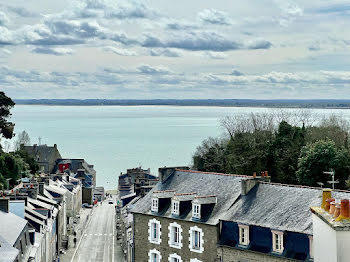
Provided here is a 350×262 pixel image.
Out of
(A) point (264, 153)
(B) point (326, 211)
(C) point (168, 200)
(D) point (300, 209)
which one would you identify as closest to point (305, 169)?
(A) point (264, 153)

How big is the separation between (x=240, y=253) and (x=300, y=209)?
389 cm

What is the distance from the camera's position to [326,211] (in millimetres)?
10727

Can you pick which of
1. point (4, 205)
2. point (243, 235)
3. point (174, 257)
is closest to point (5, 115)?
point (4, 205)

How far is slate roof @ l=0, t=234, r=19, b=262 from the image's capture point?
27494 millimetres

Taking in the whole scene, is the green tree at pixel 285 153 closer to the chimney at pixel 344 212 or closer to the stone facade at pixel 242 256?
the stone facade at pixel 242 256

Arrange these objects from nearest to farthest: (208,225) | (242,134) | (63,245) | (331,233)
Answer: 1. (331,233)
2. (208,225)
3. (63,245)
4. (242,134)

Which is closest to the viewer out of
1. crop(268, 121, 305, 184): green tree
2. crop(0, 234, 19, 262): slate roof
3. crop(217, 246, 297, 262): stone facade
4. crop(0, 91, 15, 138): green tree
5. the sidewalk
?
crop(0, 234, 19, 262): slate roof

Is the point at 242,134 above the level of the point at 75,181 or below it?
above

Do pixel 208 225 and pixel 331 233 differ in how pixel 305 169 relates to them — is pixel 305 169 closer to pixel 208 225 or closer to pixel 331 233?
pixel 208 225

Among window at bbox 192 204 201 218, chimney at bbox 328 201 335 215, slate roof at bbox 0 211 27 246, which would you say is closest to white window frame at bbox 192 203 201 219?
window at bbox 192 204 201 218

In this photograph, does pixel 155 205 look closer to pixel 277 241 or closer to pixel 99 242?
pixel 277 241

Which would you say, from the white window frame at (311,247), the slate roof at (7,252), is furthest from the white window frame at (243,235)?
the slate roof at (7,252)

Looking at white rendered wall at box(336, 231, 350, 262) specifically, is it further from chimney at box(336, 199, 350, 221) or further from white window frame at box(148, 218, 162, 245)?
white window frame at box(148, 218, 162, 245)

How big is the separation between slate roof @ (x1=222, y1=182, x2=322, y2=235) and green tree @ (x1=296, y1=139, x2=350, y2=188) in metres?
19.8
